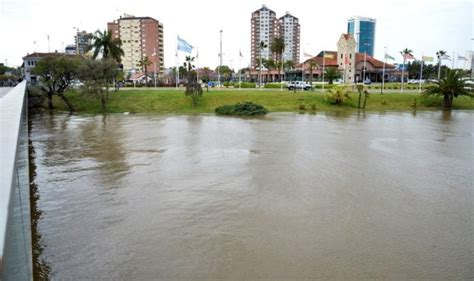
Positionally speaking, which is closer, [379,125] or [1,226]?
[1,226]

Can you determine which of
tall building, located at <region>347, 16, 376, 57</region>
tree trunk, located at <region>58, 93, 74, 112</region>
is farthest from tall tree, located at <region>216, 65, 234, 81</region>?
tree trunk, located at <region>58, 93, 74, 112</region>

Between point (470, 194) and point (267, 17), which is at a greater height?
point (267, 17)

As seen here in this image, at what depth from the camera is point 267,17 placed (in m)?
97.9

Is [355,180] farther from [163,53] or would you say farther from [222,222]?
[163,53]

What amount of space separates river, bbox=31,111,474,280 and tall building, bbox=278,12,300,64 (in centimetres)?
8796

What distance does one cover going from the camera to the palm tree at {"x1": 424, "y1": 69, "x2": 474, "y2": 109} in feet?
119

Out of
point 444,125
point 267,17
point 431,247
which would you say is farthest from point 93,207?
point 267,17

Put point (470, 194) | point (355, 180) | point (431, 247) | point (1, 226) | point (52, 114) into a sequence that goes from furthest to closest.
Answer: point (52, 114) → point (355, 180) → point (470, 194) → point (431, 247) → point (1, 226)

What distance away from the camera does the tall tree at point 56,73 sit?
32.8 metres

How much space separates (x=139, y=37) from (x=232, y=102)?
72.2 m

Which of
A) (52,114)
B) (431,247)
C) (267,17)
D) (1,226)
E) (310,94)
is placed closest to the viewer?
(1,226)

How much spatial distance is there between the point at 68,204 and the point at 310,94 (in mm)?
32421

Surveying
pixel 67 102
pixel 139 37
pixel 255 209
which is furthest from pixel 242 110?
pixel 139 37

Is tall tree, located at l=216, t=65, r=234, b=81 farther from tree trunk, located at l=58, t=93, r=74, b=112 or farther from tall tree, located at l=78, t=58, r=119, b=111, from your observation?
tall tree, located at l=78, t=58, r=119, b=111
